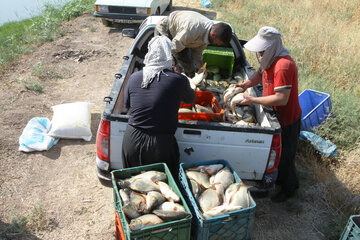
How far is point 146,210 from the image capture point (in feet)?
8.04

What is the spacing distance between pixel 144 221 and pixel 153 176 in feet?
1.68

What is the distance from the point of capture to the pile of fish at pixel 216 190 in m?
2.53

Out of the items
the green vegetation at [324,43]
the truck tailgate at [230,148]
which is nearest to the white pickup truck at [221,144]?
the truck tailgate at [230,148]

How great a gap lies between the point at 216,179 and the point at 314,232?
5.30ft

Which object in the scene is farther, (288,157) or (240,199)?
(288,157)

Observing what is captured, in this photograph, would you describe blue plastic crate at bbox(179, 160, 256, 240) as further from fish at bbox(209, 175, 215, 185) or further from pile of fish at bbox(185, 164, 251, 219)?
fish at bbox(209, 175, 215, 185)

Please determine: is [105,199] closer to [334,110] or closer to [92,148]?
[92,148]

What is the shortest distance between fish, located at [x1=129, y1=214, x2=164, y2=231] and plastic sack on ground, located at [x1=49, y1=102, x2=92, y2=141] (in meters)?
2.86

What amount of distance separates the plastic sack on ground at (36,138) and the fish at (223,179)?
2985 millimetres

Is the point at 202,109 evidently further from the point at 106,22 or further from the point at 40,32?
the point at 40,32

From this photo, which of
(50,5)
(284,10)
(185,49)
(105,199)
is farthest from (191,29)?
(50,5)

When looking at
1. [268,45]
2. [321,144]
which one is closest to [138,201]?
[268,45]

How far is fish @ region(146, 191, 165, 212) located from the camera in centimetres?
247

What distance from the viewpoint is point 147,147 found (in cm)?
300
